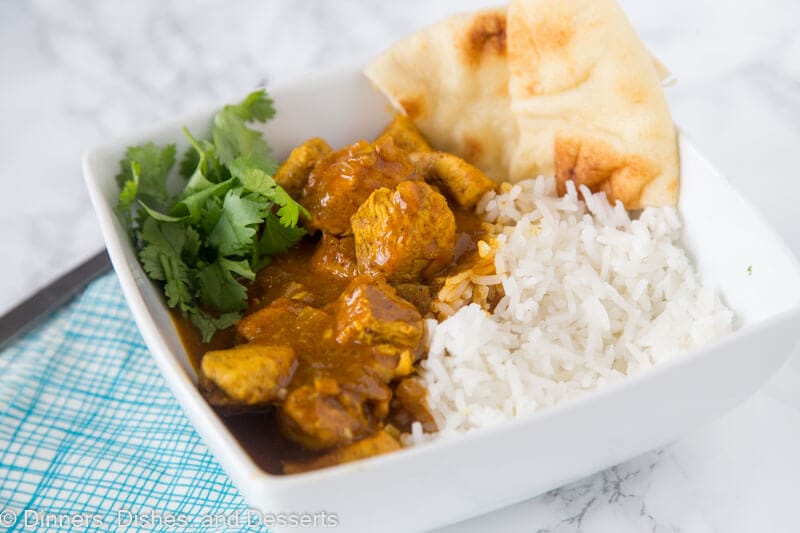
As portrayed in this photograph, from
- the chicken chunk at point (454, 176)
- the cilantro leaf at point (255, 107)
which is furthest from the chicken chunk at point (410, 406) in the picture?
the cilantro leaf at point (255, 107)

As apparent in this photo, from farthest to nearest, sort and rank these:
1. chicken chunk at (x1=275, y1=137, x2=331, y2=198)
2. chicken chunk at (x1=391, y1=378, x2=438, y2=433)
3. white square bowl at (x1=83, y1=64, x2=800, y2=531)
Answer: chicken chunk at (x1=275, y1=137, x2=331, y2=198) → chicken chunk at (x1=391, y1=378, x2=438, y2=433) → white square bowl at (x1=83, y1=64, x2=800, y2=531)

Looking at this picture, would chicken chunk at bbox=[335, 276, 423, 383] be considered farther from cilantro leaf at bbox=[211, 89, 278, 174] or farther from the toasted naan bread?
the toasted naan bread

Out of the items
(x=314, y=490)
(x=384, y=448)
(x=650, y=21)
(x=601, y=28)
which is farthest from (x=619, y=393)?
(x=650, y=21)

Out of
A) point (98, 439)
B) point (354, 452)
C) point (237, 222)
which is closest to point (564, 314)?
point (354, 452)

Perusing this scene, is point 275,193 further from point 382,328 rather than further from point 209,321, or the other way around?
point 382,328

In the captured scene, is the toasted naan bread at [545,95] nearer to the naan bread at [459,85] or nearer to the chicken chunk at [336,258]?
the naan bread at [459,85]

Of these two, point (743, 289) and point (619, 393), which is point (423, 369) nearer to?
point (619, 393)

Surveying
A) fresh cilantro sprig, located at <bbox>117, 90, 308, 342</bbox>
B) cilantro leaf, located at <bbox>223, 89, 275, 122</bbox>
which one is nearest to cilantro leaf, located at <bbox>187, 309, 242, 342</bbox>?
fresh cilantro sprig, located at <bbox>117, 90, 308, 342</bbox>
